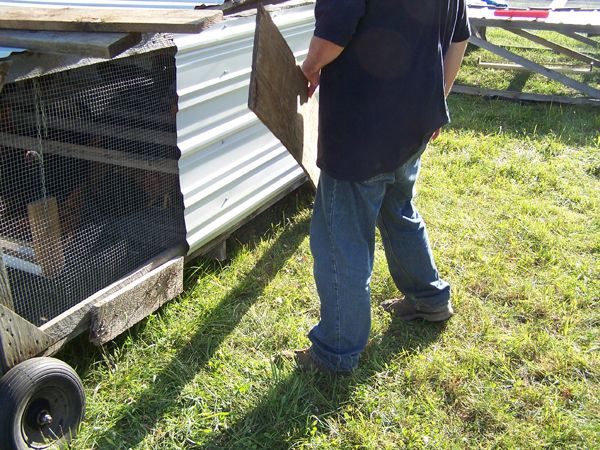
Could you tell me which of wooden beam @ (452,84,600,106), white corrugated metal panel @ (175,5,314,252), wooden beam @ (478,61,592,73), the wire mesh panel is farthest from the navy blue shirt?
wooden beam @ (478,61,592,73)

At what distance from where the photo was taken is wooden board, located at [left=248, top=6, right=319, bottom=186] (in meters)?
2.15

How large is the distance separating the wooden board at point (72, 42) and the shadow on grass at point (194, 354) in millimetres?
1397

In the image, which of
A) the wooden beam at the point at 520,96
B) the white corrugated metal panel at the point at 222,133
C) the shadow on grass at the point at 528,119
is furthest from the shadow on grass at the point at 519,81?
the white corrugated metal panel at the point at 222,133

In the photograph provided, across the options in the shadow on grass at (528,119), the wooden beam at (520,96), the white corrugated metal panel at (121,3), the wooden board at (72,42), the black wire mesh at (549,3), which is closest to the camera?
the wooden board at (72,42)

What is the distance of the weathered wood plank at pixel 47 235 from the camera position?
2.66m

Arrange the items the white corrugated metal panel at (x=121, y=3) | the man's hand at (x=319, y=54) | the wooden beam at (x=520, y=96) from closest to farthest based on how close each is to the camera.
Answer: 1. the man's hand at (x=319, y=54)
2. the white corrugated metal panel at (x=121, y=3)
3. the wooden beam at (x=520, y=96)

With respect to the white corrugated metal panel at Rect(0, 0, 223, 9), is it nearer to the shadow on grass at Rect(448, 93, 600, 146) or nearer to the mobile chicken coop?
the mobile chicken coop

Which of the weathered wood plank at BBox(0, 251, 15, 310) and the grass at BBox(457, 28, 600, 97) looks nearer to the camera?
the weathered wood plank at BBox(0, 251, 15, 310)

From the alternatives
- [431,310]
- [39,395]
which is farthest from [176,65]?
[431,310]

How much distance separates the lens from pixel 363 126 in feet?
7.48

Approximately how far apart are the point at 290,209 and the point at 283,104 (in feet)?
6.16

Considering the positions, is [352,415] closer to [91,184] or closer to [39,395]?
[39,395]

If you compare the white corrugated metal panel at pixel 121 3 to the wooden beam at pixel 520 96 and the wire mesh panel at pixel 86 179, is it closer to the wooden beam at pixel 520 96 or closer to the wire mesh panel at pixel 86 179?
the wire mesh panel at pixel 86 179

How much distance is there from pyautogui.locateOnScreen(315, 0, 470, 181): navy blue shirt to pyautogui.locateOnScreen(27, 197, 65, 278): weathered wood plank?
1207 mm
